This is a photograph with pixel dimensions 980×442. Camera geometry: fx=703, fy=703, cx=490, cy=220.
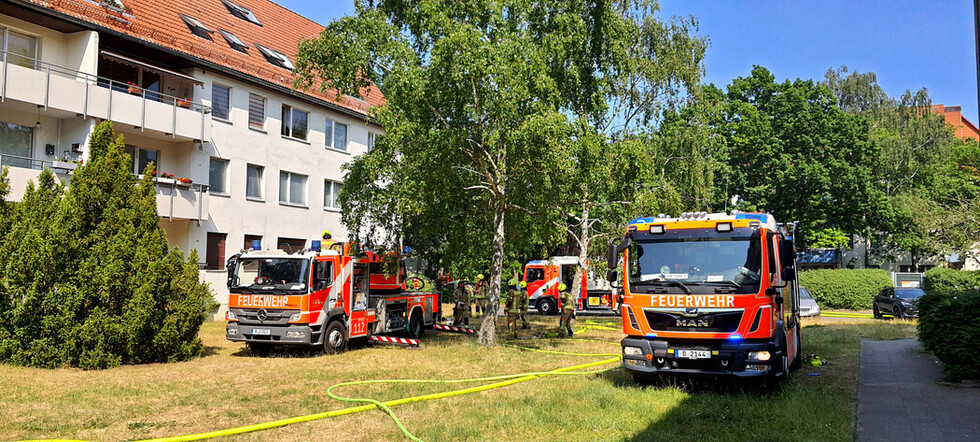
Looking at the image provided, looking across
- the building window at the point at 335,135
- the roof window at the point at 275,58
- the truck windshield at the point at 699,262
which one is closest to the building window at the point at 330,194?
the building window at the point at 335,135

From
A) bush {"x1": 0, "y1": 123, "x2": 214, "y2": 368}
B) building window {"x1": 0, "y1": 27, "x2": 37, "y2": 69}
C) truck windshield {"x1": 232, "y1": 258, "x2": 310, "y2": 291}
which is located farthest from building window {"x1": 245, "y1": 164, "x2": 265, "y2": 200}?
bush {"x1": 0, "y1": 123, "x2": 214, "y2": 368}

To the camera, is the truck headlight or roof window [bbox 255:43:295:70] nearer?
the truck headlight

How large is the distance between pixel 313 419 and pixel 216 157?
17021mm

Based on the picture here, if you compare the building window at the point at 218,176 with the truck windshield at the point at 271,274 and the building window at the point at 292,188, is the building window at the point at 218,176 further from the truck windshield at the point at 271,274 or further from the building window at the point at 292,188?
the truck windshield at the point at 271,274

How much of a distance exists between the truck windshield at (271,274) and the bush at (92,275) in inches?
48.6

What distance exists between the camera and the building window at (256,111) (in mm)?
24828

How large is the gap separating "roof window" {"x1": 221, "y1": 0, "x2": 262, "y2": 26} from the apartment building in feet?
0.22

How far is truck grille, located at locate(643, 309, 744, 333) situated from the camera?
9.38m

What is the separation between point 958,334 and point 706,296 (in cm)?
458

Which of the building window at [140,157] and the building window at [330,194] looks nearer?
the building window at [140,157]

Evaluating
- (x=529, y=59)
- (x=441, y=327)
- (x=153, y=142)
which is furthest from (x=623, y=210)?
(x=153, y=142)

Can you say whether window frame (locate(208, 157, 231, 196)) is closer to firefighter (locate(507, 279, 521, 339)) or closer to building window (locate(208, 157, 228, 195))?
building window (locate(208, 157, 228, 195))

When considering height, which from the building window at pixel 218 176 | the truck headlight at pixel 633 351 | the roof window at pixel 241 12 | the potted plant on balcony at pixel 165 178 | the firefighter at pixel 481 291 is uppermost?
the roof window at pixel 241 12

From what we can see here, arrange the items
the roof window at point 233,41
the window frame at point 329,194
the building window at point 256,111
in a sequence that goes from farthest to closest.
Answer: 1. the window frame at point 329,194
2. the roof window at point 233,41
3. the building window at point 256,111
